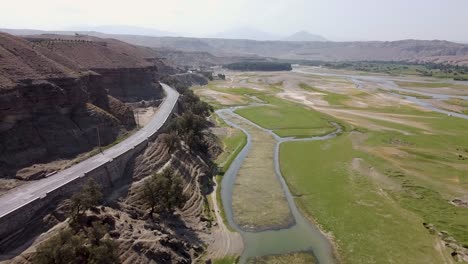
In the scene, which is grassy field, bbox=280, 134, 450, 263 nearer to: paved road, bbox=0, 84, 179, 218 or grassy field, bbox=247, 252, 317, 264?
grassy field, bbox=247, 252, 317, 264

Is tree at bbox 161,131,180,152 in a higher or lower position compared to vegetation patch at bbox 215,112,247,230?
higher

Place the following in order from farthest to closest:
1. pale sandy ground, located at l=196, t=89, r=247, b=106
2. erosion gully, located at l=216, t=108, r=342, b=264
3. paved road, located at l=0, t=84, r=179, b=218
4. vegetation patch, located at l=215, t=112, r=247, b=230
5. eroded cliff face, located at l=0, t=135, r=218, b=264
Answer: pale sandy ground, located at l=196, t=89, r=247, b=106 → vegetation patch, located at l=215, t=112, r=247, b=230 → erosion gully, located at l=216, t=108, r=342, b=264 → paved road, located at l=0, t=84, r=179, b=218 → eroded cliff face, located at l=0, t=135, r=218, b=264

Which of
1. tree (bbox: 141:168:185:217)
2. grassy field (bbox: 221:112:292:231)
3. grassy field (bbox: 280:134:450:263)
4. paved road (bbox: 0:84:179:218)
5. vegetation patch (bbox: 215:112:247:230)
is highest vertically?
paved road (bbox: 0:84:179:218)

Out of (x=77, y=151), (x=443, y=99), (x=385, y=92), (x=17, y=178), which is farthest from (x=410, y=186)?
(x=385, y=92)

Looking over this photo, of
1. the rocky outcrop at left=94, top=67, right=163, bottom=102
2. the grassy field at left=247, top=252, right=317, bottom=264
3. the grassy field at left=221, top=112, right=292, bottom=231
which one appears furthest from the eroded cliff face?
the rocky outcrop at left=94, top=67, right=163, bottom=102

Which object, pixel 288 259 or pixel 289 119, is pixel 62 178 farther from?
pixel 289 119

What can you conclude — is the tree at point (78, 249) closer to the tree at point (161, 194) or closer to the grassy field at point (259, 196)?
the tree at point (161, 194)

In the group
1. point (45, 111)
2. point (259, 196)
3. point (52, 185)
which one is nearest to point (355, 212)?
point (259, 196)

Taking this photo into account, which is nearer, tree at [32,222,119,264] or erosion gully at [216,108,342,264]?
tree at [32,222,119,264]
